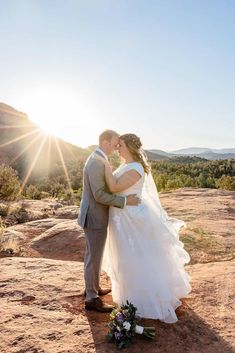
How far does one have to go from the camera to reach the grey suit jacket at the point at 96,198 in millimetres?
5348

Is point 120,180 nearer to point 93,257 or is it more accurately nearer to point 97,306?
point 93,257

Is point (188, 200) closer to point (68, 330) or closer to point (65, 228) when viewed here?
point (65, 228)

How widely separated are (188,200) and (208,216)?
3010mm

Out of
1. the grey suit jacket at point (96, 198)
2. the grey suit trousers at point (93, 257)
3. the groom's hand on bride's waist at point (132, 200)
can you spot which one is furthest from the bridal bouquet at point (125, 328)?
the groom's hand on bride's waist at point (132, 200)

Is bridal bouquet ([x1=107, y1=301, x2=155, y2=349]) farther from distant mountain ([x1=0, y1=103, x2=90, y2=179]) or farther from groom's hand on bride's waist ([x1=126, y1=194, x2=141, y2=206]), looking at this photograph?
distant mountain ([x1=0, y1=103, x2=90, y2=179])

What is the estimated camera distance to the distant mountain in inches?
2180

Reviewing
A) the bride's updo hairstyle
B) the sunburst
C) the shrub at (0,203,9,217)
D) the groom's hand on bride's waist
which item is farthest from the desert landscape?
the sunburst

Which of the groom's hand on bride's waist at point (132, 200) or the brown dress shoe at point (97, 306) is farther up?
the groom's hand on bride's waist at point (132, 200)

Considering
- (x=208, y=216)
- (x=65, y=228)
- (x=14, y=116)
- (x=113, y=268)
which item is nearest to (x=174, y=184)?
(x=208, y=216)

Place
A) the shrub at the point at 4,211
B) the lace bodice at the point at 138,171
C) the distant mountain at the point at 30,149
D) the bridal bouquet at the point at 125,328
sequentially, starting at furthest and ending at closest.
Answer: the distant mountain at the point at 30,149 < the shrub at the point at 4,211 < the lace bodice at the point at 138,171 < the bridal bouquet at the point at 125,328

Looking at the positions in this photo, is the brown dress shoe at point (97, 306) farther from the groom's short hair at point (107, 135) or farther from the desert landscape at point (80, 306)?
the groom's short hair at point (107, 135)

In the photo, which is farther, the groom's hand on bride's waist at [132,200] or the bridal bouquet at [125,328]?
the groom's hand on bride's waist at [132,200]

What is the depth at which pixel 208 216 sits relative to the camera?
40.3 ft

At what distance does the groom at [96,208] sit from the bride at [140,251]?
5.1 inches
